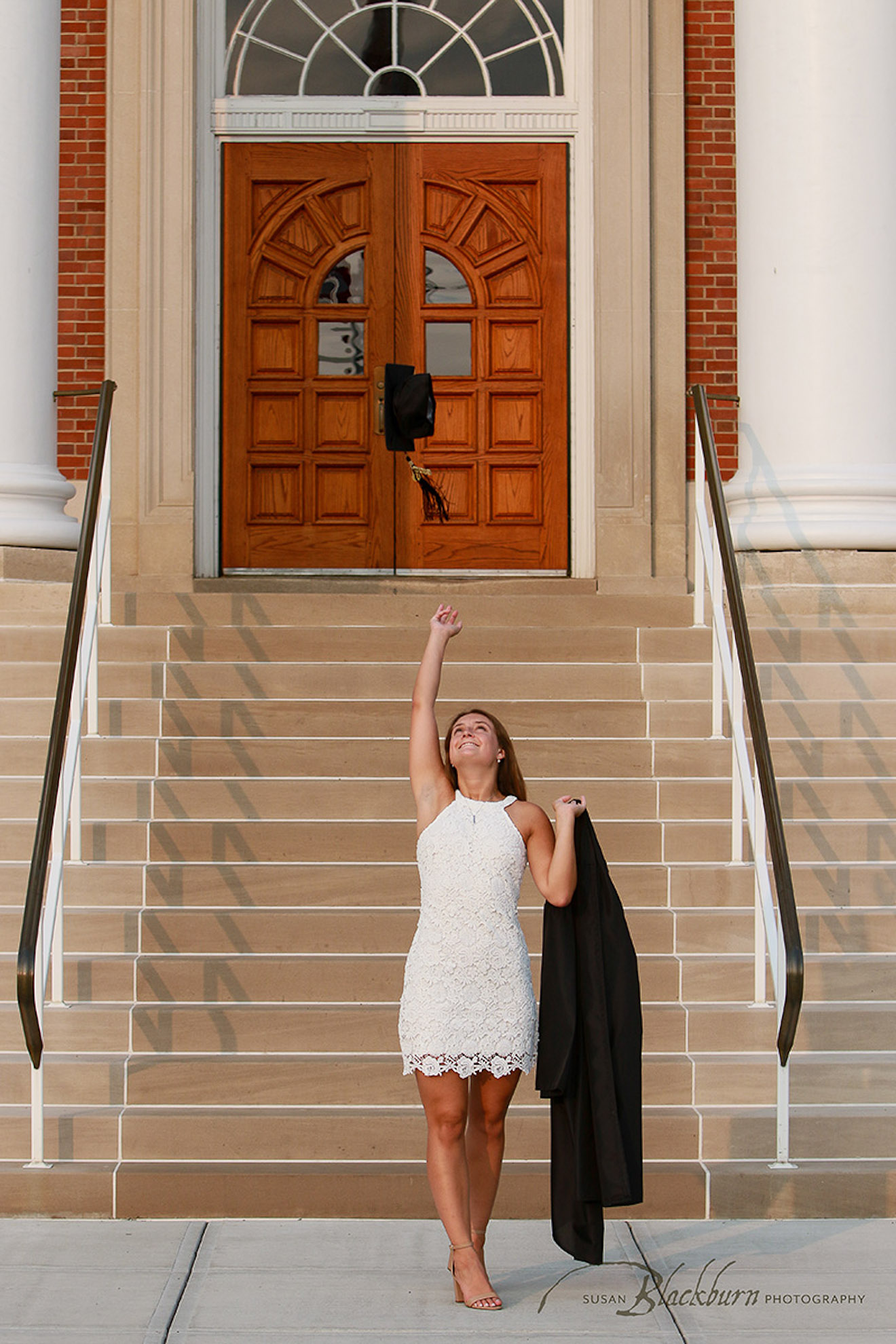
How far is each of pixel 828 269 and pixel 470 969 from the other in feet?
17.1

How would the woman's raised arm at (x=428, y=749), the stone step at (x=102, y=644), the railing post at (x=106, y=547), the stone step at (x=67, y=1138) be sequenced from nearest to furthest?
the woman's raised arm at (x=428, y=749) < the stone step at (x=67, y=1138) < the railing post at (x=106, y=547) < the stone step at (x=102, y=644)

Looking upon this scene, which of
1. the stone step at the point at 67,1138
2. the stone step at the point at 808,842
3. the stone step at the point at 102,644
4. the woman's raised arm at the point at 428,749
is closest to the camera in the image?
the woman's raised arm at the point at 428,749

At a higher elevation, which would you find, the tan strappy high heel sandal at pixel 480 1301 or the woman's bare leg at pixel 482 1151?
the woman's bare leg at pixel 482 1151

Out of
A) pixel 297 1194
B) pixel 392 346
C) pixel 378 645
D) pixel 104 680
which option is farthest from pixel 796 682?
pixel 392 346

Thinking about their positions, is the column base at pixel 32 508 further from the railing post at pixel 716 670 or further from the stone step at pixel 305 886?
the railing post at pixel 716 670

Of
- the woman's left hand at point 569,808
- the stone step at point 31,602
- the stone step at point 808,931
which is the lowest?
the stone step at point 808,931

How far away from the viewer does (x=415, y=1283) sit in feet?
14.7

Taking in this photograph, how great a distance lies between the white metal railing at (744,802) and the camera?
5219 mm

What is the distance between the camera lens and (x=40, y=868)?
499 cm

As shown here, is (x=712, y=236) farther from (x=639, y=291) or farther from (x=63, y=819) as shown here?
(x=63, y=819)

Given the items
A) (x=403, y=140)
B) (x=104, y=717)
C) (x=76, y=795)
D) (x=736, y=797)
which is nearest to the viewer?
(x=76, y=795)

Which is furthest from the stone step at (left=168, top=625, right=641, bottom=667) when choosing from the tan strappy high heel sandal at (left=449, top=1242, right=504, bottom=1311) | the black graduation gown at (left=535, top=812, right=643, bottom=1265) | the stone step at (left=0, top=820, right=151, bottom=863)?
the tan strappy high heel sandal at (left=449, top=1242, right=504, bottom=1311)

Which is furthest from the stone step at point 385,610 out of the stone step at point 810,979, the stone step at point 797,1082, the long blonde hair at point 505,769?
the long blonde hair at point 505,769

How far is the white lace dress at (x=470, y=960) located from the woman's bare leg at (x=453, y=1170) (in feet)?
0.19
